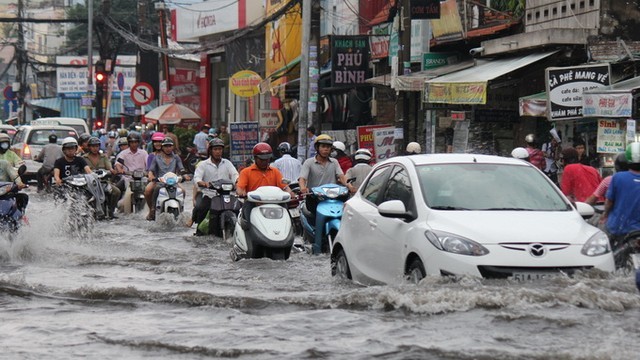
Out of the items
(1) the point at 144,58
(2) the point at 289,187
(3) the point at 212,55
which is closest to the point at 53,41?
(1) the point at 144,58

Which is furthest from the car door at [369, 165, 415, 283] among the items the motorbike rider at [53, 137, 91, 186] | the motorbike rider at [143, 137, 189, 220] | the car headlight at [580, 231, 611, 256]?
the motorbike rider at [143, 137, 189, 220]

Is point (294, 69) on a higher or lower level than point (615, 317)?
higher

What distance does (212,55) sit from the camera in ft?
168

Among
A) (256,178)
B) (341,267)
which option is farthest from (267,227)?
(341,267)

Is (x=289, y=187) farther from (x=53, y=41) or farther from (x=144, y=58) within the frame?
(x=53, y=41)

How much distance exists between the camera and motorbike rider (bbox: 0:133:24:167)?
1566 centimetres

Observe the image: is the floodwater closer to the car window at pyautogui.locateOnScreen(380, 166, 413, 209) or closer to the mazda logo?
the mazda logo

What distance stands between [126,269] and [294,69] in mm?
23304

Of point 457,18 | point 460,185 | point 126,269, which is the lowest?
point 126,269

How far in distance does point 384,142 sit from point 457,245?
16335 millimetres

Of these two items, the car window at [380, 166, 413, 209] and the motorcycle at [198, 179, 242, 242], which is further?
the motorcycle at [198, 179, 242, 242]

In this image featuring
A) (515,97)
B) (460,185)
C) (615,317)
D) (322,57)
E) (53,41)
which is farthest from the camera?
(53,41)

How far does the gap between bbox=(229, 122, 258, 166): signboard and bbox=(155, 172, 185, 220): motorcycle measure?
817 centimetres

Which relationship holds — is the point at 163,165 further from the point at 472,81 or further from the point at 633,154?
the point at 633,154
